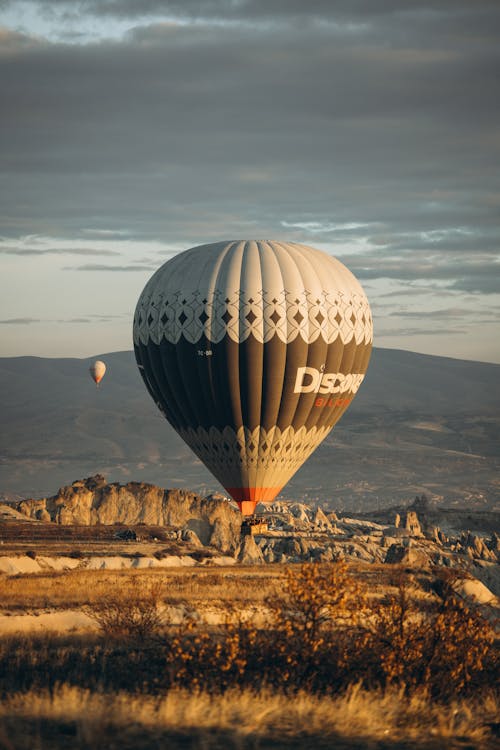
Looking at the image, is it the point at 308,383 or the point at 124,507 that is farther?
the point at 124,507

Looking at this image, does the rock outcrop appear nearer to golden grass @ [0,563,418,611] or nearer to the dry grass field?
golden grass @ [0,563,418,611]

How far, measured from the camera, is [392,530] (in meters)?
118

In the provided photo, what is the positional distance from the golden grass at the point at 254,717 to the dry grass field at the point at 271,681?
38 mm

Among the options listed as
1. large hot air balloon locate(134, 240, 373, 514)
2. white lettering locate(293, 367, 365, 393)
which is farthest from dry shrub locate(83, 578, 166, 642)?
white lettering locate(293, 367, 365, 393)

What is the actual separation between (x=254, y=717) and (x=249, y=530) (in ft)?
198

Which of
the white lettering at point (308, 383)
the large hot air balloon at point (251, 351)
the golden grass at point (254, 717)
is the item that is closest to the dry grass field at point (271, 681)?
the golden grass at point (254, 717)

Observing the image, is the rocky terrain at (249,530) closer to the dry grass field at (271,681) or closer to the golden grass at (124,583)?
the golden grass at (124,583)

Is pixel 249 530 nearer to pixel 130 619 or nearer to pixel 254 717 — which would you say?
pixel 130 619

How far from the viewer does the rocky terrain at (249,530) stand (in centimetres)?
7950

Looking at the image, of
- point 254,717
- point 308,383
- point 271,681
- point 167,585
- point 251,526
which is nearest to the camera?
point 254,717

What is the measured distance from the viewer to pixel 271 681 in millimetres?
24938

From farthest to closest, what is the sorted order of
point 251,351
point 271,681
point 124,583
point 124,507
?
point 124,507, point 251,351, point 124,583, point 271,681

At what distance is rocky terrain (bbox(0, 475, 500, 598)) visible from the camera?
79500 millimetres

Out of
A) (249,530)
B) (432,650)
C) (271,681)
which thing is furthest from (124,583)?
(249,530)
